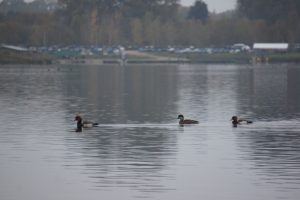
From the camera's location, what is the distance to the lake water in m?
23.4

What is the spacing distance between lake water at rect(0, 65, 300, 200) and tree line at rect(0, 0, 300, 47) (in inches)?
4403

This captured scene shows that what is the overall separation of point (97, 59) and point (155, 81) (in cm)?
7663

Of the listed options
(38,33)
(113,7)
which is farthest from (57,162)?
(113,7)

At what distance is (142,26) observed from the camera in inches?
6772

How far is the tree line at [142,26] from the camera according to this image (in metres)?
166

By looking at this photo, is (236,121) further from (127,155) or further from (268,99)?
(268,99)

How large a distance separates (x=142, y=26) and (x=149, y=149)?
142 metres

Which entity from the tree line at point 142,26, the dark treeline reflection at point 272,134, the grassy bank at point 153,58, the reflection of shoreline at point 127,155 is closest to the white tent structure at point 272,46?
the grassy bank at point 153,58

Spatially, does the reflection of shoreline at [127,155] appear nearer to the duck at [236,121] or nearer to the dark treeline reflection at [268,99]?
the duck at [236,121]

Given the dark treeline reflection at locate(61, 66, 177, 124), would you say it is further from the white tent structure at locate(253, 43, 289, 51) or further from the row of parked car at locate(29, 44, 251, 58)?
the row of parked car at locate(29, 44, 251, 58)

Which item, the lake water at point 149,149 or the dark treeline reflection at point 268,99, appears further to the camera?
the dark treeline reflection at point 268,99

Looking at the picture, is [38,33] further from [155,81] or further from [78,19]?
[155,81]

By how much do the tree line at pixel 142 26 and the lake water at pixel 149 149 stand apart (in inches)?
4403

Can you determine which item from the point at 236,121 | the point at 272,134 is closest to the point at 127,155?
the point at 272,134
